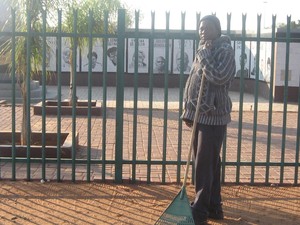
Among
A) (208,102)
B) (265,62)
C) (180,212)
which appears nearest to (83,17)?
(265,62)

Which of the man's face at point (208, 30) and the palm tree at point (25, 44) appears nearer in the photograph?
the man's face at point (208, 30)

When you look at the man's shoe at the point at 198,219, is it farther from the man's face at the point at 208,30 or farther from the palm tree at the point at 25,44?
the palm tree at the point at 25,44

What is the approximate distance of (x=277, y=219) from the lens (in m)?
5.49

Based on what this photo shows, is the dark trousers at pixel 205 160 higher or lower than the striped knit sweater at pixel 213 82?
lower

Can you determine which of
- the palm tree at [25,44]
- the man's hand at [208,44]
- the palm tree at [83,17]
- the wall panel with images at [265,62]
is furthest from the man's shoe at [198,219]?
the wall panel with images at [265,62]

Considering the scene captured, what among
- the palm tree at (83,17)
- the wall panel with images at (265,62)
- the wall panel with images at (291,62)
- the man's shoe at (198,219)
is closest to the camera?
the man's shoe at (198,219)

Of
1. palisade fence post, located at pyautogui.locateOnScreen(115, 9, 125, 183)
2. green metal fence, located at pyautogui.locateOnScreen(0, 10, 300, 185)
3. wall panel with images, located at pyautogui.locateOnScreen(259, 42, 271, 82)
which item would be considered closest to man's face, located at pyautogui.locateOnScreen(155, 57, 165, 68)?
wall panel with images, located at pyautogui.locateOnScreen(259, 42, 271, 82)

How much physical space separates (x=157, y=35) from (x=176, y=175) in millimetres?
1826

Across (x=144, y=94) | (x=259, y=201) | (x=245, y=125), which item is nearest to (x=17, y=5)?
(x=259, y=201)

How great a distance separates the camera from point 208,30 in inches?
194

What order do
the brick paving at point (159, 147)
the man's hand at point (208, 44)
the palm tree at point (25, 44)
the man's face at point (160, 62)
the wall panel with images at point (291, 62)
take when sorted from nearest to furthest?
1. the man's hand at point (208, 44)
2. the brick paving at point (159, 147)
3. the palm tree at point (25, 44)
4. the wall panel with images at point (291, 62)
5. the man's face at point (160, 62)

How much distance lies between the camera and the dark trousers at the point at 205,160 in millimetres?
5008

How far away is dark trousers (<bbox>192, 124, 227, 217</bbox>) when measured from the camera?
16.4ft

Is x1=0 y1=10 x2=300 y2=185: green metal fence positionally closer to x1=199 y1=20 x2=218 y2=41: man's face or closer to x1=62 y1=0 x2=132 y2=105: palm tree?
x1=199 y1=20 x2=218 y2=41: man's face
